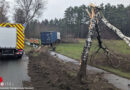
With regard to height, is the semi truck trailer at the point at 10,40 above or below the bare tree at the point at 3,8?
below

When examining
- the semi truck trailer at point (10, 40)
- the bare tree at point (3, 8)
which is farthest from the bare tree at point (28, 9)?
the semi truck trailer at point (10, 40)

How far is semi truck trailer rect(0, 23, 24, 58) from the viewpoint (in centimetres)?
1307

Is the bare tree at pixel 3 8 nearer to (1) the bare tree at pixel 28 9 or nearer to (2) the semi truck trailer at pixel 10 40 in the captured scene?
(1) the bare tree at pixel 28 9

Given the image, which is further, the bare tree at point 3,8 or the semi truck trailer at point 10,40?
the bare tree at point 3,8

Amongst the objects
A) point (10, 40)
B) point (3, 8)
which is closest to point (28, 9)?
point (3, 8)

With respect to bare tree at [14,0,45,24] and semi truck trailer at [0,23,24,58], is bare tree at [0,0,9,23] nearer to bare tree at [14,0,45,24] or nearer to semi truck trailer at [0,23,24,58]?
bare tree at [14,0,45,24]

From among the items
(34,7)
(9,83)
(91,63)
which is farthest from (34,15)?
(9,83)

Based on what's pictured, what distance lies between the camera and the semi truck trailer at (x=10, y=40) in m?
13.1

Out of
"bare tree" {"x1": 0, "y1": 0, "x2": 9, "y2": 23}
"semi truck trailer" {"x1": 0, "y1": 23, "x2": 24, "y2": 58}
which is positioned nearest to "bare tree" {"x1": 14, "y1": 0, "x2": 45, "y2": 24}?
"bare tree" {"x1": 0, "y1": 0, "x2": 9, "y2": 23}

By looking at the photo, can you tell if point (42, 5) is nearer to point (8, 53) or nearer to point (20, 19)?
point (20, 19)

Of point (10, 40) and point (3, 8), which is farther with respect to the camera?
point (3, 8)

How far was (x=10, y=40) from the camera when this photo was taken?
13.3m

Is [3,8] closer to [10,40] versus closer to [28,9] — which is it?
[28,9]

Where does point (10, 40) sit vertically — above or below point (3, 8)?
below
